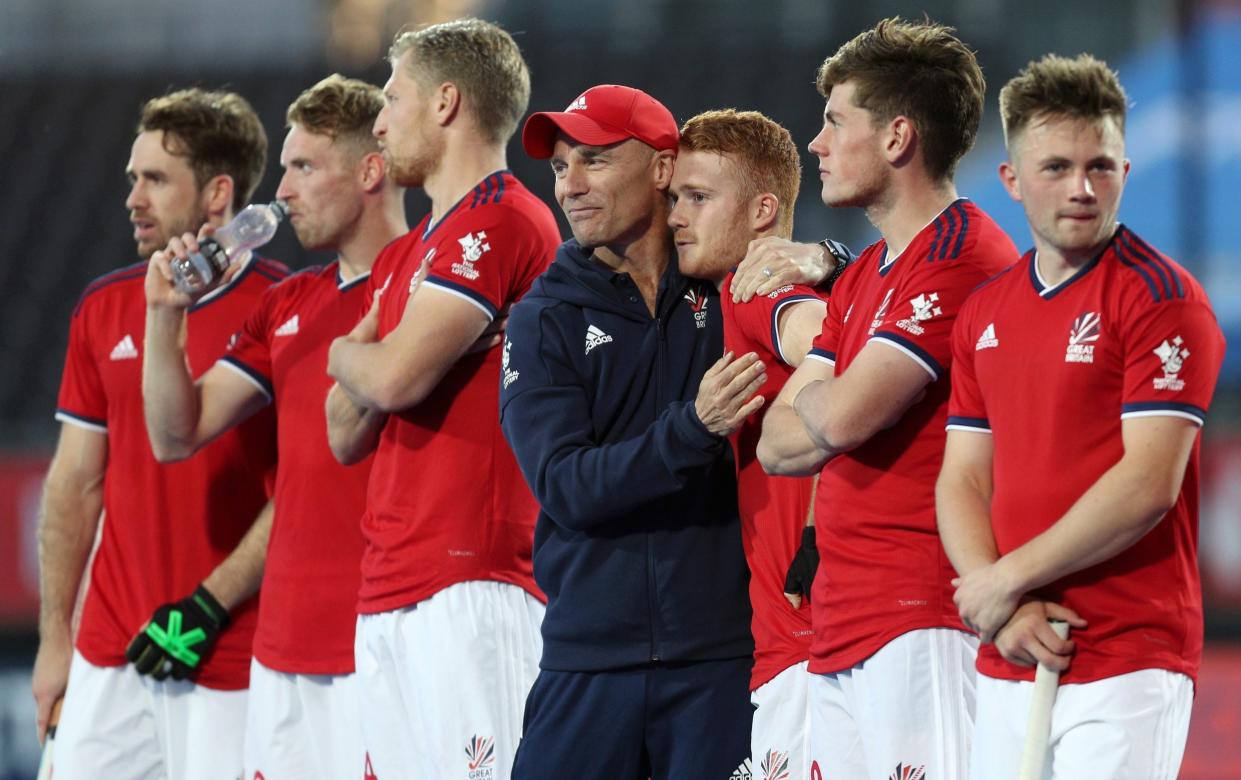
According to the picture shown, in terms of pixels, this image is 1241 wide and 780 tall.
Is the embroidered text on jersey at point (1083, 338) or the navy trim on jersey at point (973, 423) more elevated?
the embroidered text on jersey at point (1083, 338)

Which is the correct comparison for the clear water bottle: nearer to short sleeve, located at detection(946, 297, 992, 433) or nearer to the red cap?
the red cap

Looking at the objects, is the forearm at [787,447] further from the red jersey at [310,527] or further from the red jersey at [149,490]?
the red jersey at [149,490]

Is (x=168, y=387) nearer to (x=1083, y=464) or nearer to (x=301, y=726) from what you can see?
(x=301, y=726)

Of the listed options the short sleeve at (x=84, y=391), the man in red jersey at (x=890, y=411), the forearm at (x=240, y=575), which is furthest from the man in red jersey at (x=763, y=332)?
the short sleeve at (x=84, y=391)

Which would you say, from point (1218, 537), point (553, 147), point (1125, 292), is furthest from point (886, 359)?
point (1218, 537)

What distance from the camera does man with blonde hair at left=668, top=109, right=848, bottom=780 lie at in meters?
4.02

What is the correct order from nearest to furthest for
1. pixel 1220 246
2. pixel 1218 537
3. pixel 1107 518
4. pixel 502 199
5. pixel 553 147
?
pixel 1107 518 < pixel 553 147 < pixel 502 199 < pixel 1218 537 < pixel 1220 246

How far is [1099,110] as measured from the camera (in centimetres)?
347

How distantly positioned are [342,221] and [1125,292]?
8.93 feet

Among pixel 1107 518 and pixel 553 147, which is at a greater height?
pixel 553 147

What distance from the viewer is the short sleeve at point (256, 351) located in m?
5.35

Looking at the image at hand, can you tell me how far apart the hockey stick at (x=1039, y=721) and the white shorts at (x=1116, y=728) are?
0.10ft

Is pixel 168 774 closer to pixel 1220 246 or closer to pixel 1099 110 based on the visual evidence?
pixel 1099 110

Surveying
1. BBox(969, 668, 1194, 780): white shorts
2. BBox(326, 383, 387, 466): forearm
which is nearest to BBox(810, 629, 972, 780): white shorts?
BBox(969, 668, 1194, 780): white shorts
